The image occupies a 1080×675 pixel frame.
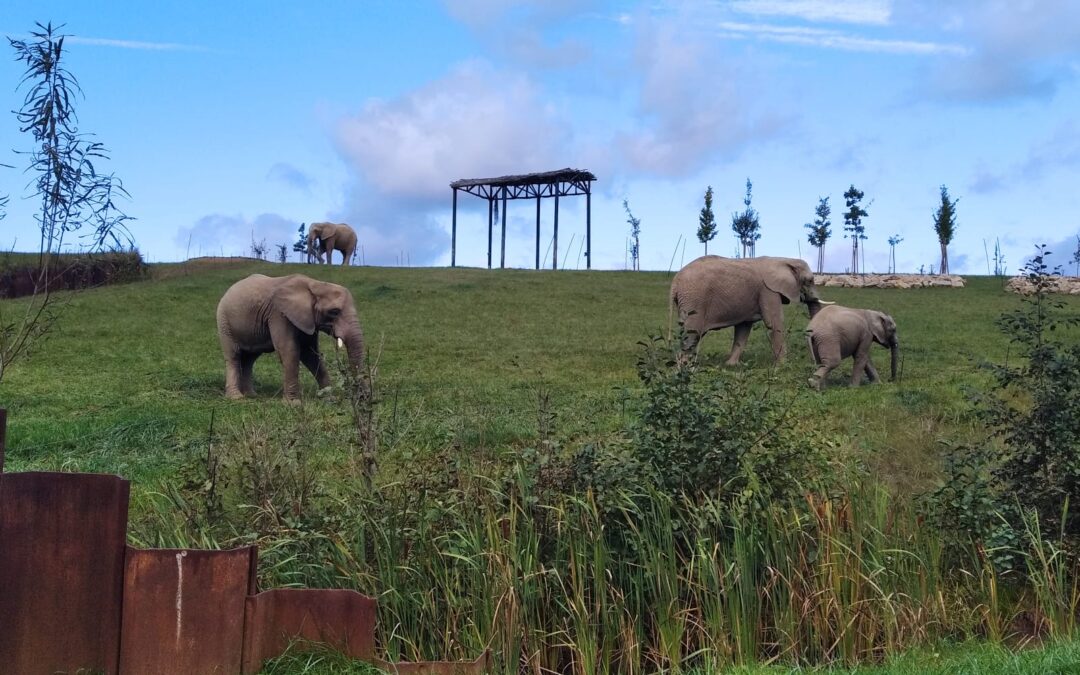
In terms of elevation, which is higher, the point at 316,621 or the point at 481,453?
the point at 481,453

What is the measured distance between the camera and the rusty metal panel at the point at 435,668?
5.37 m

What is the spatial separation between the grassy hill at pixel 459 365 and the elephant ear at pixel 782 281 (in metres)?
0.46

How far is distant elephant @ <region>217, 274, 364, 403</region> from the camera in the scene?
16266mm

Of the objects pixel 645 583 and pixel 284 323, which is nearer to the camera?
pixel 645 583

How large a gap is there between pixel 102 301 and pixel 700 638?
966 inches

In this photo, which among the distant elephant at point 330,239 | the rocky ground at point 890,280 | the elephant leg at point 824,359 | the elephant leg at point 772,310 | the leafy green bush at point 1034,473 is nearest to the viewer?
the leafy green bush at point 1034,473

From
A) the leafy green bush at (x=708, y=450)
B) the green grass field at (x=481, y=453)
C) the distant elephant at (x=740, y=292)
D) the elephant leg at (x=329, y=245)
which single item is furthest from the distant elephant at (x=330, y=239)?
the leafy green bush at (x=708, y=450)

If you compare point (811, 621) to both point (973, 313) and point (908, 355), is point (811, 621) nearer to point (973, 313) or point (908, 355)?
point (908, 355)

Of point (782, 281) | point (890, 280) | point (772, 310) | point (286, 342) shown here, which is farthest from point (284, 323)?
point (890, 280)

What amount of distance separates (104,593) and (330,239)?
131 feet

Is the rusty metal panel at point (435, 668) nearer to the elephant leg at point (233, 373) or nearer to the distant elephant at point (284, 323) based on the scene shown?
the distant elephant at point (284, 323)

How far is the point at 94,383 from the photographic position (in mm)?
16938

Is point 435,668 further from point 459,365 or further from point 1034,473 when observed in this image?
A: point 459,365

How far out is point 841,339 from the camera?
1609cm
